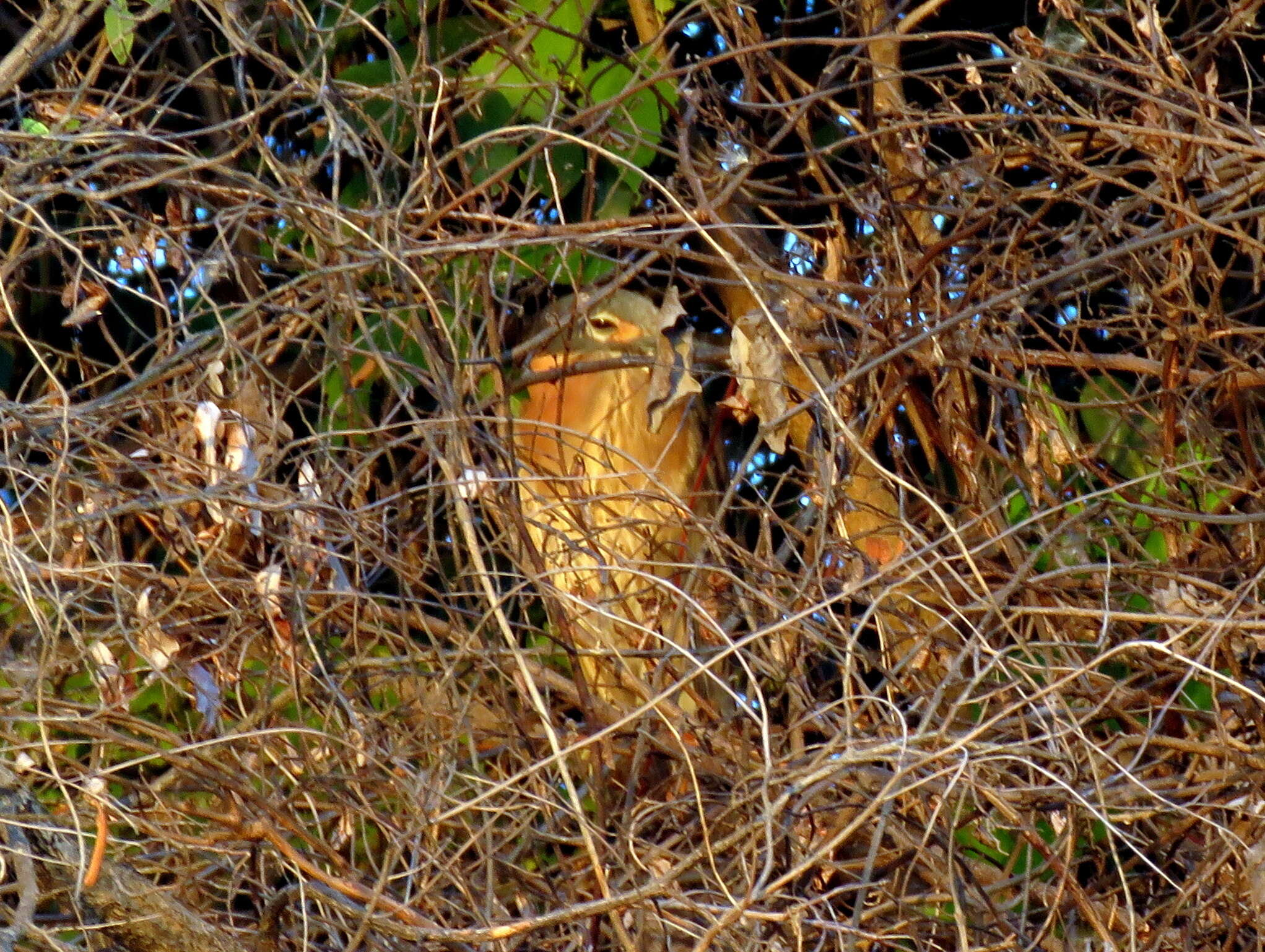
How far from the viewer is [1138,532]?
75.9 inches

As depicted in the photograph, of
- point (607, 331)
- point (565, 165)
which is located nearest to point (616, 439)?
point (607, 331)

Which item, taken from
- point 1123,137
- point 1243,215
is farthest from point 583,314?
point 1243,215

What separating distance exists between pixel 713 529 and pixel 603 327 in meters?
0.74

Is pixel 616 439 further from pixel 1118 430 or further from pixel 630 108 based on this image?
pixel 1118 430

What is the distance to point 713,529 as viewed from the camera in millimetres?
1757

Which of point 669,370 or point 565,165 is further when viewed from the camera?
point 565,165

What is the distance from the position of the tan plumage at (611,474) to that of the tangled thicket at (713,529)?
77 mm

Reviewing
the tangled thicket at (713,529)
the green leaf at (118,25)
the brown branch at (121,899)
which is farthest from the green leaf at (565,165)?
the brown branch at (121,899)

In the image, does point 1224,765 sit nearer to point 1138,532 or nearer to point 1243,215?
point 1138,532

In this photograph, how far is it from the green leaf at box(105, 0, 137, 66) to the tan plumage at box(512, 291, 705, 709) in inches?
25.8

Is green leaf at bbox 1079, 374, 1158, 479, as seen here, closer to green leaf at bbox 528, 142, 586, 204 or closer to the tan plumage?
the tan plumage

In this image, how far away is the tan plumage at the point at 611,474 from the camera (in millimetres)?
1826

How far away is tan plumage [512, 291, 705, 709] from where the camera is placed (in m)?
1.83

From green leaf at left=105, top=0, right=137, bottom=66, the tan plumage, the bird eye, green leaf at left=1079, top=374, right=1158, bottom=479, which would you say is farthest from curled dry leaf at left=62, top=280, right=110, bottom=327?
green leaf at left=1079, top=374, right=1158, bottom=479
